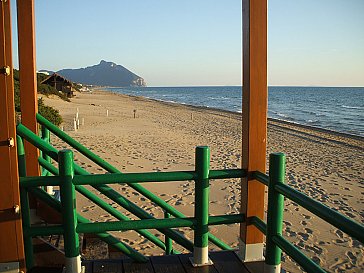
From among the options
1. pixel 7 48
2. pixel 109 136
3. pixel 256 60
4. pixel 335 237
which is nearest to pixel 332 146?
pixel 109 136

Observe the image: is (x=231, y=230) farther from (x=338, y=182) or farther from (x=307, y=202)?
(x=338, y=182)

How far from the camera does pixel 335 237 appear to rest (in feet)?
20.9

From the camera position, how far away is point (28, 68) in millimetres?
3398

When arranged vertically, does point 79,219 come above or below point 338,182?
above

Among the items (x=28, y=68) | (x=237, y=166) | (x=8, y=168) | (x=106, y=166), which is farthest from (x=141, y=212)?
(x=237, y=166)

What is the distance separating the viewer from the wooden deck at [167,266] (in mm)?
2746

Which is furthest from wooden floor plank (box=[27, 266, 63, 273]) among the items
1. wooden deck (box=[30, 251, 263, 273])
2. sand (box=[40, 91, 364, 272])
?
sand (box=[40, 91, 364, 272])

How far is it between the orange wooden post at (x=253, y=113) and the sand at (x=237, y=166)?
8.93 ft

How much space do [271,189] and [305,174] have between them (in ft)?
29.8

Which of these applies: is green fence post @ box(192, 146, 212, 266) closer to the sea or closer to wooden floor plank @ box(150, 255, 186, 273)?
wooden floor plank @ box(150, 255, 186, 273)

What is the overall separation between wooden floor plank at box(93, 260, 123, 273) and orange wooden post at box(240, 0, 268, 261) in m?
0.98

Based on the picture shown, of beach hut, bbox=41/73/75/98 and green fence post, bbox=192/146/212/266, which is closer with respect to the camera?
green fence post, bbox=192/146/212/266

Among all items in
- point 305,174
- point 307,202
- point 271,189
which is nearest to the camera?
point 307,202

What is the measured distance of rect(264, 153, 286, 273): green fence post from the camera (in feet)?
8.29
